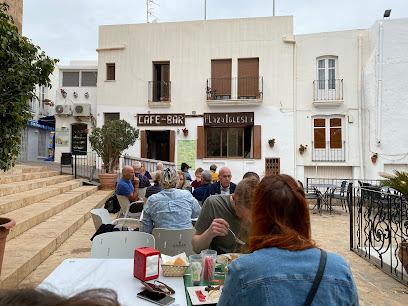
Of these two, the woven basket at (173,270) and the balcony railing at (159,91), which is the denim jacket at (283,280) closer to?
the woven basket at (173,270)

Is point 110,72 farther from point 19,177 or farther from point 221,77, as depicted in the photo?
point 19,177

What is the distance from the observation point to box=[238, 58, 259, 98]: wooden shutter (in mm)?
14125

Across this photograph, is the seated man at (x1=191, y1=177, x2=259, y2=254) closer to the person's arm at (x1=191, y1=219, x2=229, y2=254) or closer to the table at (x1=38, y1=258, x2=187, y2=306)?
the person's arm at (x1=191, y1=219, x2=229, y2=254)

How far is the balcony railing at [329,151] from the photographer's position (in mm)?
13586

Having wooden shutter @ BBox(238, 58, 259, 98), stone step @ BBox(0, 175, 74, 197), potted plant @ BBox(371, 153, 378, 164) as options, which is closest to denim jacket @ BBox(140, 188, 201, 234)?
stone step @ BBox(0, 175, 74, 197)

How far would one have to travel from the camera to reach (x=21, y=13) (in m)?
7.26

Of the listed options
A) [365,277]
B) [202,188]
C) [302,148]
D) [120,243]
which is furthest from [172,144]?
[120,243]

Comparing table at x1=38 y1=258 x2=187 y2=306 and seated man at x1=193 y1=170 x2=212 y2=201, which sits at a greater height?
seated man at x1=193 y1=170 x2=212 y2=201

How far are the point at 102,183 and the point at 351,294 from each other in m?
10.3

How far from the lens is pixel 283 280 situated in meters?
1.19

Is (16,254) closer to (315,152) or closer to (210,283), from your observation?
(210,283)

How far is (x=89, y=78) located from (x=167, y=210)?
14764 millimetres

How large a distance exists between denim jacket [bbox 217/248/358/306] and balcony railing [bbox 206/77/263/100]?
43.2 ft

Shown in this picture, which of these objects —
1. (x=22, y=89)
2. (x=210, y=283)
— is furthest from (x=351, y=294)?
(x=22, y=89)
